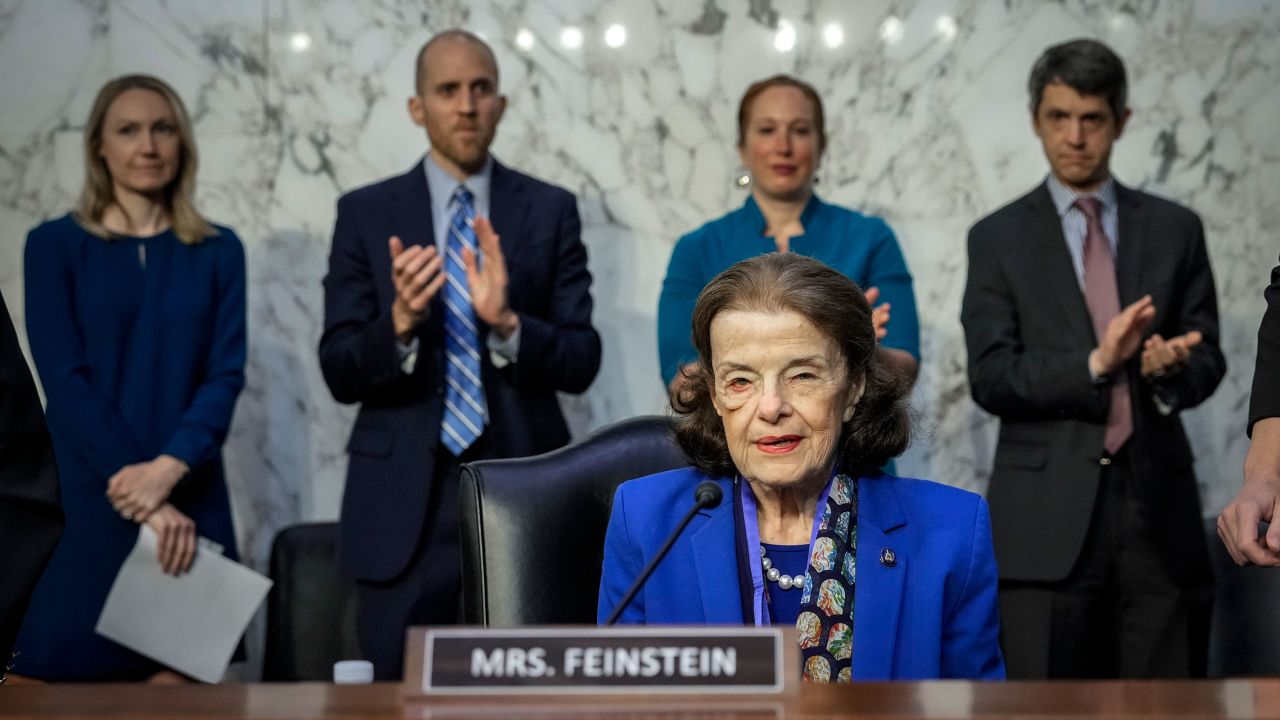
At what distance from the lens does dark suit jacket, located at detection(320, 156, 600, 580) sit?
394 cm

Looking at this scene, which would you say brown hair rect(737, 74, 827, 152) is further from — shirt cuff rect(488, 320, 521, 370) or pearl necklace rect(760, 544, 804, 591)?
pearl necklace rect(760, 544, 804, 591)

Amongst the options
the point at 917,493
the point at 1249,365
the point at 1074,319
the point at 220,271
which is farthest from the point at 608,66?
the point at 917,493

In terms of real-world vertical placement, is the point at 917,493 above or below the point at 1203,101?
below

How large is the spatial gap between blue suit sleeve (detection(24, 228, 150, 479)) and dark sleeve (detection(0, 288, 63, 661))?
213 centimetres

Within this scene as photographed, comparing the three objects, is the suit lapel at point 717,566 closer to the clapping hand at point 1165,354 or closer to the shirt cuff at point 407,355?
the shirt cuff at point 407,355

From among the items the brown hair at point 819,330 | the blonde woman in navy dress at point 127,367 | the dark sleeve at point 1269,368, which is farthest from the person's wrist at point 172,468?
the dark sleeve at point 1269,368

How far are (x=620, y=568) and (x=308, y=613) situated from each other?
8.62ft

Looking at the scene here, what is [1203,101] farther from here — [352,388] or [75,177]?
[75,177]

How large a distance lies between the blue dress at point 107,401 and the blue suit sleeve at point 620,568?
200 cm

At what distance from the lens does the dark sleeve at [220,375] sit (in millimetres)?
4230

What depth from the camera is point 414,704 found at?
1.61m

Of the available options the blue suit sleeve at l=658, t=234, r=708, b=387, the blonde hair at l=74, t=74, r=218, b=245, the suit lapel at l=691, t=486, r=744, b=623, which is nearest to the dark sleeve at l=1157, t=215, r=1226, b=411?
the blue suit sleeve at l=658, t=234, r=708, b=387

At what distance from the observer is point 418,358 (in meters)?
3.98

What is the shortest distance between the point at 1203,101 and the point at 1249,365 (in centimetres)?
87
